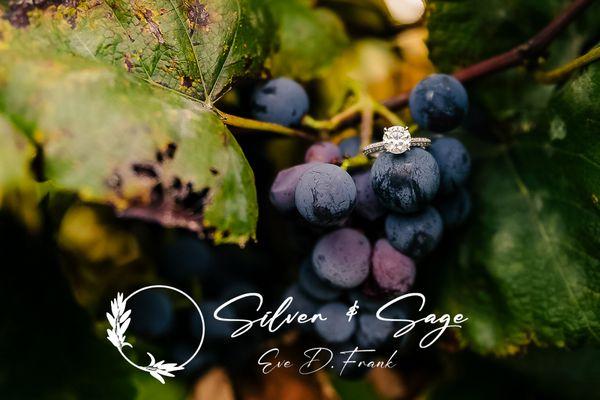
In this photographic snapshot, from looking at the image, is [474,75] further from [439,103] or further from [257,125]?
[257,125]

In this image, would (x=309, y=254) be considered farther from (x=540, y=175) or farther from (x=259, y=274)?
(x=540, y=175)

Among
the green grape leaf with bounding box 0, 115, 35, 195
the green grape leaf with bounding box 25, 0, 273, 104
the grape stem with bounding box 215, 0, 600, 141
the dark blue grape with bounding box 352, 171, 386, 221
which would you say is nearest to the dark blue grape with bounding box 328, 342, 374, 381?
the dark blue grape with bounding box 352, 171, 386, 221

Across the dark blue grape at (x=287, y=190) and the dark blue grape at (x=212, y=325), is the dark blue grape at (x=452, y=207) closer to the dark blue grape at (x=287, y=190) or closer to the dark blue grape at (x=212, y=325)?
the dark blue grape at (x=287, y=190)

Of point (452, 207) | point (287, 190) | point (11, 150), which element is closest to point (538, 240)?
point (452, 207)

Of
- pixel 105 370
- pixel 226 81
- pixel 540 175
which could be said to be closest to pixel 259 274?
pixel 105 370

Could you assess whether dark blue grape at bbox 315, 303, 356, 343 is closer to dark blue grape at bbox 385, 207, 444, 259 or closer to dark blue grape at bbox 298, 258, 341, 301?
dark blue grape at bbox 298, 258, 341, 301

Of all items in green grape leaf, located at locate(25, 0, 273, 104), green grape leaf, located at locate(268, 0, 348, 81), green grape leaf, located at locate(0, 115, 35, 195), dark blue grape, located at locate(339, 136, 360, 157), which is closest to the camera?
green grape leaf, located at locate(0, 115, 35, 195)
